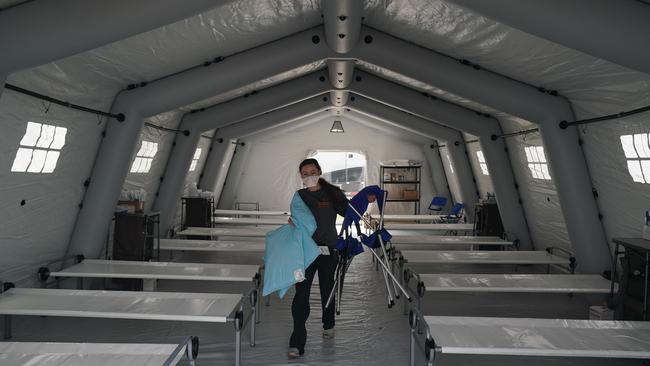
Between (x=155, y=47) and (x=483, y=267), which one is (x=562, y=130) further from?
(x=155, y=47)

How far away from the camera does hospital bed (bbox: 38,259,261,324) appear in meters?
4.45

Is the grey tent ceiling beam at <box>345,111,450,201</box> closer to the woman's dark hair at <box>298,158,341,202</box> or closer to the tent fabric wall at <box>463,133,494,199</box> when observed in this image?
the tent fabric wall at <box>463,133,494,199</box>

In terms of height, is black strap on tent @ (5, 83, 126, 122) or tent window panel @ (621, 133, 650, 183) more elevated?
black strap on tent @ (5, 83, 126, 122)

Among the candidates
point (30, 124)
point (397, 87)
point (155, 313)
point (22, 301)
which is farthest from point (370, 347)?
point (397, 87)

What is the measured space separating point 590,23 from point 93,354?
3.74 m

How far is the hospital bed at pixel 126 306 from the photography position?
3.27m

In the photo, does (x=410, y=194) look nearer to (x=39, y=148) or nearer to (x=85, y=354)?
(x=39, y=148)

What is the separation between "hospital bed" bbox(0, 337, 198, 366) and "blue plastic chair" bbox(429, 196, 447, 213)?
1016cm

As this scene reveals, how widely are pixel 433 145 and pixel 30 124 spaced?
9.97 m

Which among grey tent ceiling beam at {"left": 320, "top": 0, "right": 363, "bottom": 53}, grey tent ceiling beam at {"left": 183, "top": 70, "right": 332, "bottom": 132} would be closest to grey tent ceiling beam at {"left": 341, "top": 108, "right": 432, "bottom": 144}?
grey tent ceiling beam at {"left": 183, "top": 70, "right": 332, "bottom": 132}

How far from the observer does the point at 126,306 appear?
3527 millimetres

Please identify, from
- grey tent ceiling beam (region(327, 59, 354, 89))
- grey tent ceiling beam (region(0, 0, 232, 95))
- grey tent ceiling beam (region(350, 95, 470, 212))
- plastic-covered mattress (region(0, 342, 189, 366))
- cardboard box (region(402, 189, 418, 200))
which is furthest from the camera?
cardboard box (region(402, 189, 418, 200))

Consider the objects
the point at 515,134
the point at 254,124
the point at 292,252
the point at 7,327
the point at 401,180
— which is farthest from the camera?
the point at 401,180

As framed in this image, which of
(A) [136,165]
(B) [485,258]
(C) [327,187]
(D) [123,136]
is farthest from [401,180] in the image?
(C) [327,187]
